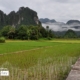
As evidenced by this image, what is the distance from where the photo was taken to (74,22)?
422 ft

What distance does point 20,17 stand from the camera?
307 ft

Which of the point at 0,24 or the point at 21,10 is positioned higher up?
the point at 21,10

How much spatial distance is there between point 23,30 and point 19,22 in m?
42.3

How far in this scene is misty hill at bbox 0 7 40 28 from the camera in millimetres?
90125

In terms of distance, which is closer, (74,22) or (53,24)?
(74,22)

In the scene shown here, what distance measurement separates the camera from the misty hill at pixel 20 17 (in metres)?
90.1

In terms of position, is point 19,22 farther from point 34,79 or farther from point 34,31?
point 34,79

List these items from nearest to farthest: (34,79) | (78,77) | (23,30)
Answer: (78,77) < (34,79) < (23,30)

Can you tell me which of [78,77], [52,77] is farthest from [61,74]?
[78,77]

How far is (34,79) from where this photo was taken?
5.77 meters

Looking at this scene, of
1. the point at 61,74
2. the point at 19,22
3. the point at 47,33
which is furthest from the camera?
the point at 19,22

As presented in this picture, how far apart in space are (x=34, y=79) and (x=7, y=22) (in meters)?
86.4

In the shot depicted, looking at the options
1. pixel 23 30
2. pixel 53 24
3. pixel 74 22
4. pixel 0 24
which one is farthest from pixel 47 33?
pixel 53 24

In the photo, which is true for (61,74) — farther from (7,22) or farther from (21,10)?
(21,10)
